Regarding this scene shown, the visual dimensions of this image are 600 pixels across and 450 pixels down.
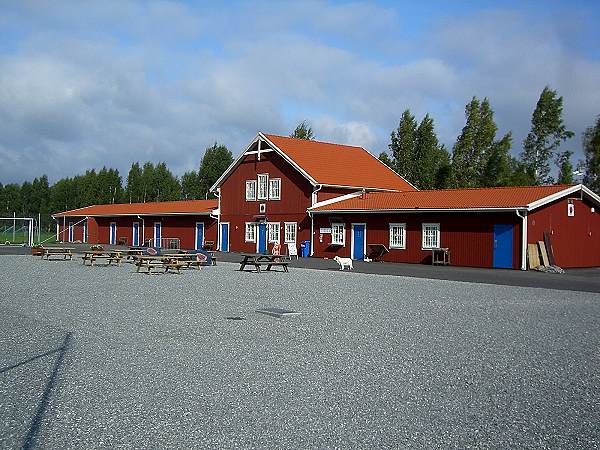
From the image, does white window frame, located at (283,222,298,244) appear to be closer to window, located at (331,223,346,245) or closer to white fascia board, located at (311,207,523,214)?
white fascia board, located at (311,207,523,214)

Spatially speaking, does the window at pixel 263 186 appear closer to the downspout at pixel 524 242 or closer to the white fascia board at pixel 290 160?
the white fascia board at pixel 290 160

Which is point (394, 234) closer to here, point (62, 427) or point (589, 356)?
point (589, 356)

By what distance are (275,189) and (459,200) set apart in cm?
1247

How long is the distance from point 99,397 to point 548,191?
83.3ft

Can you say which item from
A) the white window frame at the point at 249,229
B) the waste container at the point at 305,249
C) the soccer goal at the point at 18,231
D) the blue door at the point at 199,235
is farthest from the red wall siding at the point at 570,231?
the soccer goal at the point at 18,231

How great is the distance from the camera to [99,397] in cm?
625

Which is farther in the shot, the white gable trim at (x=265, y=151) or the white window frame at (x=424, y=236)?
the white gable trim at (x=265, y=151)

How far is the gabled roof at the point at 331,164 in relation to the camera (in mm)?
37625

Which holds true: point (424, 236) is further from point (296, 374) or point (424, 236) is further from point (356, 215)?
point (296, 374)

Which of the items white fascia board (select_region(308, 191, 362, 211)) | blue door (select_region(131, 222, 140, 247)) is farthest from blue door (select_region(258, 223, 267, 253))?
blue door (select_region(131, 222, 140, 247))

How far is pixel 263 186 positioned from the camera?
40.1m

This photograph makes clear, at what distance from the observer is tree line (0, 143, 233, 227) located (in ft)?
261

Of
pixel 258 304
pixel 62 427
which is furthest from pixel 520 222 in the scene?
pixel 62 427

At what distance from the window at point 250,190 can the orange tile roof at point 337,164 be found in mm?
2913
